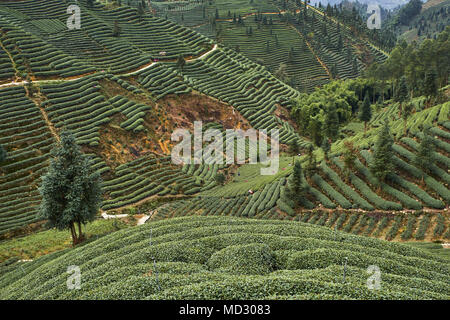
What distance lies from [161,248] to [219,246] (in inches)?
151

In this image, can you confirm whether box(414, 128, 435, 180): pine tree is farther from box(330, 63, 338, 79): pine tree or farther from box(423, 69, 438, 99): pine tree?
box(330, 63, 338, 79): pine tree

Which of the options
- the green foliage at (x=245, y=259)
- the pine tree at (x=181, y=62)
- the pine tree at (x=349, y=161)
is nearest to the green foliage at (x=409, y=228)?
the pine tree at (x=349, y=161)

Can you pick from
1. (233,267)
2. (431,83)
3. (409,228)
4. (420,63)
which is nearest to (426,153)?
(409,228)

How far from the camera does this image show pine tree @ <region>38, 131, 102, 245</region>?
25578 mm

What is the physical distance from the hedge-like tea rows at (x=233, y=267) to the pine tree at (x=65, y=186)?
4695 millimetres

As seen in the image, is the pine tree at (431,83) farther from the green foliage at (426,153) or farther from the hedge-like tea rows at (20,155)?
the hedge-like tea rows at (20,155)

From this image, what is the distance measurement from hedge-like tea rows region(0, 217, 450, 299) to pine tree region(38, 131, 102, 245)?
15.4 ft

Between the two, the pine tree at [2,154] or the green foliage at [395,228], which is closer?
the green foliage at [395,228]

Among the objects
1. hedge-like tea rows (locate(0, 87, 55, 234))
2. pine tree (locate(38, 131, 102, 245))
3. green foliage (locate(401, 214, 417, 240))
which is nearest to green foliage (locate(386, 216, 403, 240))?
green foliage (locate(401, 214, 417, 240))

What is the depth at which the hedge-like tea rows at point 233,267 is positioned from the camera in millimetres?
11867

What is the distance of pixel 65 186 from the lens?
26.0 m

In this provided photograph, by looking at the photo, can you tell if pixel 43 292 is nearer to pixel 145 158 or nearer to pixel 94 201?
pixel 94 201

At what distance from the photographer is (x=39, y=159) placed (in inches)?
1689
